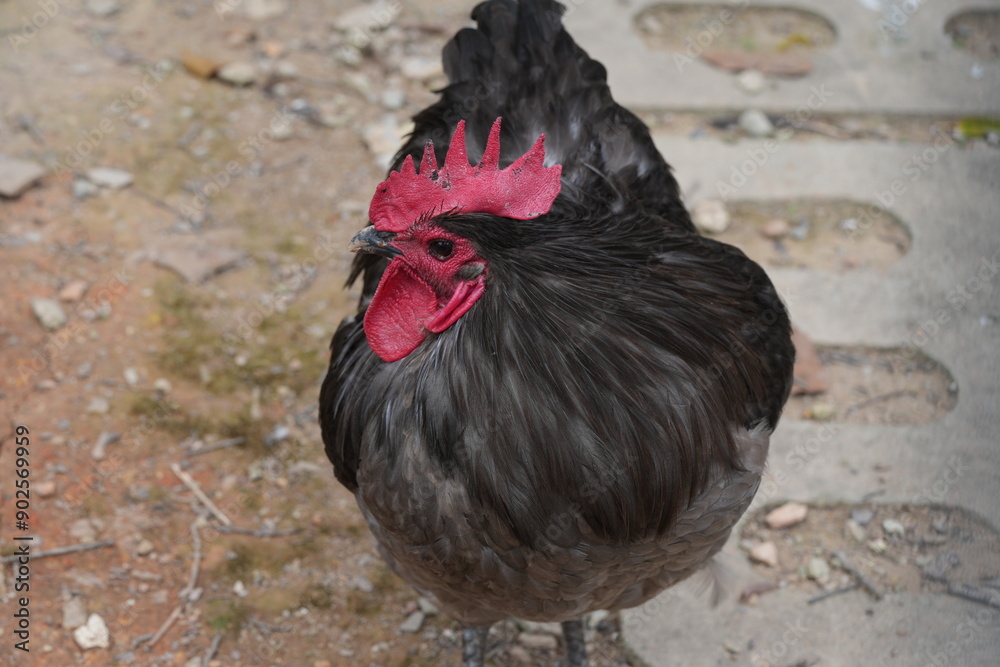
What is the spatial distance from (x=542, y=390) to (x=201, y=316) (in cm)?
315

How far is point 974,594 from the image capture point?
4.28m

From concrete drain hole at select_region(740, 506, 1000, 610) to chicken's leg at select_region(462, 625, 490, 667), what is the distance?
1240 mm

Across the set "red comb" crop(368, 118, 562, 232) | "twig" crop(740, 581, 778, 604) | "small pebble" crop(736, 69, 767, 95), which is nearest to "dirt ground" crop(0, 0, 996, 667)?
"small pebble" crop(736, 69, 767, 95)

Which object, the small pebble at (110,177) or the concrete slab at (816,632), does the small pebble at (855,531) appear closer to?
the concrete slab at (816,632)

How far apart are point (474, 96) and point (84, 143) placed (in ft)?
11.1

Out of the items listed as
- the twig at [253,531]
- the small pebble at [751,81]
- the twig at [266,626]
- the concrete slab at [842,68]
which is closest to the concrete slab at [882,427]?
the concrete slab at [842,68]

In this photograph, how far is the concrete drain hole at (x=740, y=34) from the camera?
7059mm

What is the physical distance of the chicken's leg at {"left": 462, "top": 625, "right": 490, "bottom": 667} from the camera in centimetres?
393

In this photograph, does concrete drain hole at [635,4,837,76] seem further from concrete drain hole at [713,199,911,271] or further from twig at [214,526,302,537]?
twig at [214,526,302,537]

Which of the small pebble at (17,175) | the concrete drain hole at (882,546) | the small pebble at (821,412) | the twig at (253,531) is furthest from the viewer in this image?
the small pebble at (17,175)

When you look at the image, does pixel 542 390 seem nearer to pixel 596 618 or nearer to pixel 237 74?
pixel 596 618

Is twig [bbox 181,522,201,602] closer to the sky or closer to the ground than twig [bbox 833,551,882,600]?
closer to the ground

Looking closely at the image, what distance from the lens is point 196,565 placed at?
4.37m

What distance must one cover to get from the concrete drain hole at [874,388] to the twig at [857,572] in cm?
82
